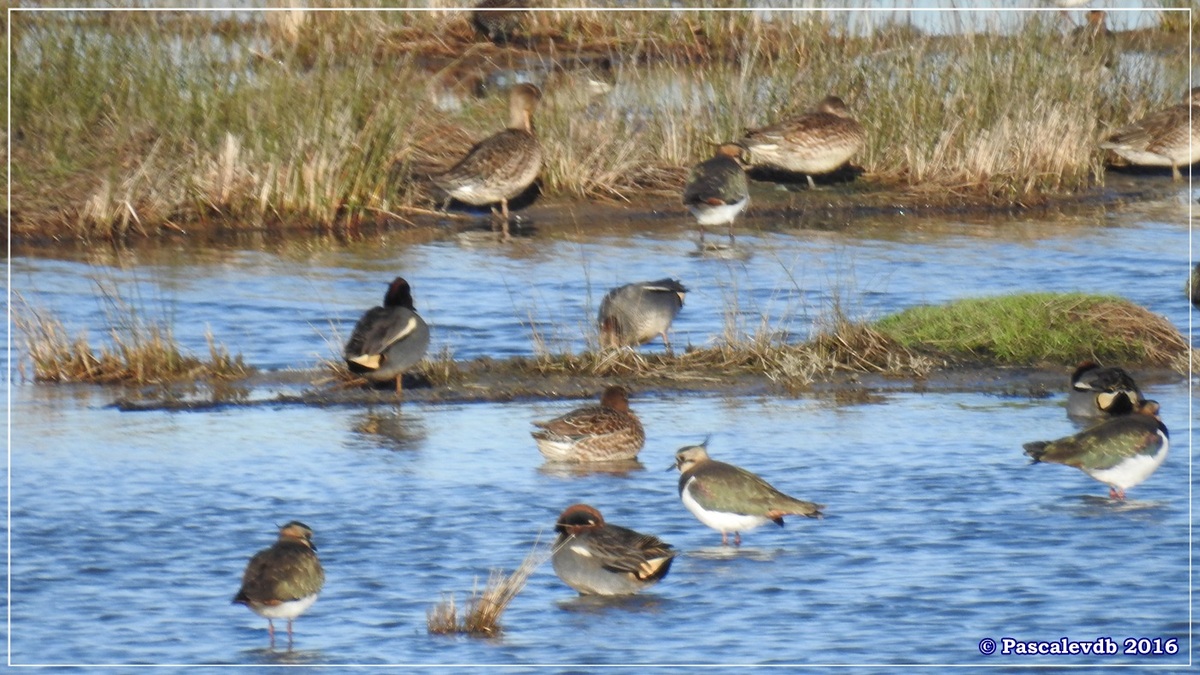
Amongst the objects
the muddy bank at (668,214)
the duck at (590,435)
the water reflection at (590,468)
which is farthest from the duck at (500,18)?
the duck at (590,435)

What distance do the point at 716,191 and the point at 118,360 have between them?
6798 millimetres

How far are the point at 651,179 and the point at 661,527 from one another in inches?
426

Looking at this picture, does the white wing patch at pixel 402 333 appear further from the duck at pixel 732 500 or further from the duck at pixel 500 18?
the duck at pixel 500 18

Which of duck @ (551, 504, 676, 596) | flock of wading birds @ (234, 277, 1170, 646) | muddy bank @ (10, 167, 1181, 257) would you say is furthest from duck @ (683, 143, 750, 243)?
duck @ (551, 504, 676, 596)

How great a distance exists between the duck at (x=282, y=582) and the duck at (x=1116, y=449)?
14.4 feet

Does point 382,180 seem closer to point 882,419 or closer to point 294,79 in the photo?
point 294,79


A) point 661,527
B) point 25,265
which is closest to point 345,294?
point 25,265

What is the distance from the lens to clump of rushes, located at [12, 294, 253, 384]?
13.5 metres

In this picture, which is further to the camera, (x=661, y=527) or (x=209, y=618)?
(x=661, y=527)

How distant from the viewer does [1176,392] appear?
13117mm

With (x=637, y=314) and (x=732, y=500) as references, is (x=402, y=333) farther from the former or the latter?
(x=732, y=500)

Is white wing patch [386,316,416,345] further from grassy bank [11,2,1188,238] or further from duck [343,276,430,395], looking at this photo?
grassy bank [11,2,1188,238]

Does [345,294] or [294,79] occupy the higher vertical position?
[294,79]

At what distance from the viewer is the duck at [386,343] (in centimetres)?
1257
